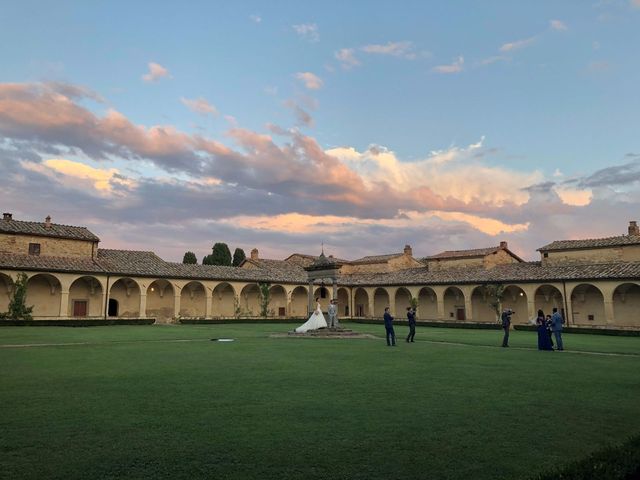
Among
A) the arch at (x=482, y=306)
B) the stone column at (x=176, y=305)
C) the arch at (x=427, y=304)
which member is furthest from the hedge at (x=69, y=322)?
the arch at (x=482, y=306)

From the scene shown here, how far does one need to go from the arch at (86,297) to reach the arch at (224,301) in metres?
10.5

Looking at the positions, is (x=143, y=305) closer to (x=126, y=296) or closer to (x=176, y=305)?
(x=176, y=305)

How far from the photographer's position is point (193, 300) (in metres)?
44.6

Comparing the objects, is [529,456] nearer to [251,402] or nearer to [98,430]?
[251,402]

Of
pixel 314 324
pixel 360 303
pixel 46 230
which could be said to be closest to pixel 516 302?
pixel 360 303

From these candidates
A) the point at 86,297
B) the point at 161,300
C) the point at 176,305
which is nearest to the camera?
the point at 86,297

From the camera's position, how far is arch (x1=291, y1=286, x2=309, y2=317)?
5075 cm

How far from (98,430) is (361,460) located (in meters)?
3.15

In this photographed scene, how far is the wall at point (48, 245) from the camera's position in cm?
3484

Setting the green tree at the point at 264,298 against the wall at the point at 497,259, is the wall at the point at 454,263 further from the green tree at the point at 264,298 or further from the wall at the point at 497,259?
the green tree at the point at 264,298

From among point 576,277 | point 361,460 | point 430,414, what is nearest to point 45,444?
point 361,460

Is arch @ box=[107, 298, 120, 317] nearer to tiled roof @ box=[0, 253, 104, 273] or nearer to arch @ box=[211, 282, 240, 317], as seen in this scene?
tiled roof @ box=[0, 253, 104, 273]

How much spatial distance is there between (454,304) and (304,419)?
40107 mm

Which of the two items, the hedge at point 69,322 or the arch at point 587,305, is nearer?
the hedge at point 69,322
